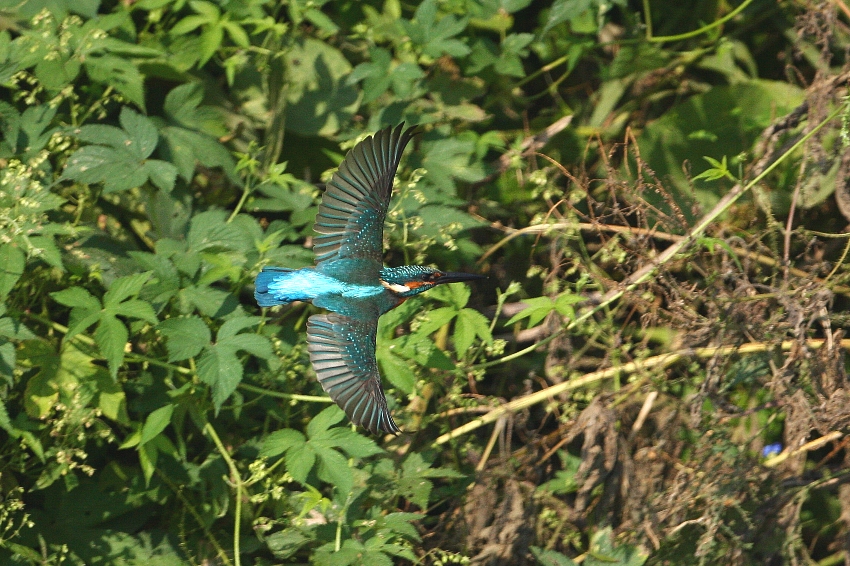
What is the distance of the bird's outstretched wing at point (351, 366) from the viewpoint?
97.5 inches

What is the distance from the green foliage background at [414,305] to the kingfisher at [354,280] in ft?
0.27

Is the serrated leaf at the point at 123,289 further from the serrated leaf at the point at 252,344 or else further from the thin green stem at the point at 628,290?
the thin green stem at the point at 628,290

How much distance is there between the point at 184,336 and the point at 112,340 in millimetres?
183

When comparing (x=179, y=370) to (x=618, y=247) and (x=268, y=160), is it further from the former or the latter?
(x=618, y=247)

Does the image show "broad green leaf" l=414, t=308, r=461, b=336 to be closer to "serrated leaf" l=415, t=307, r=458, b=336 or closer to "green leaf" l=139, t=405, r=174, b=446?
"serrated leaf" l=415, t=307, r=458, b=336

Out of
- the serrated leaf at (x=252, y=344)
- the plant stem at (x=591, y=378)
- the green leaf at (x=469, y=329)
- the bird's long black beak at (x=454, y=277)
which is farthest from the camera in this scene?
the plant stem at (x=591, y=378)

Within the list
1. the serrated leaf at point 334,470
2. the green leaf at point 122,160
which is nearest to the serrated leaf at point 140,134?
the green leaf at point 122,160

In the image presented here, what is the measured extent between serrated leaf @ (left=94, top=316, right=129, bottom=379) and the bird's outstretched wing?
1.65 ft

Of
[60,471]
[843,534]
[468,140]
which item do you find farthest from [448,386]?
[843,534]

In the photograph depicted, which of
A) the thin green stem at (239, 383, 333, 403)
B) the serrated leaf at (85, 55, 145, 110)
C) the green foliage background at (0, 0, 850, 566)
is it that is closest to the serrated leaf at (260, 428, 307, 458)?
the green foliage background at (0, 0, 850, 566)

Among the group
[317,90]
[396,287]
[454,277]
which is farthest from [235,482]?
[317,90]

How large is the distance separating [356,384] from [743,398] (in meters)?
1.47

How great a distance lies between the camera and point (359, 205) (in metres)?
2.79

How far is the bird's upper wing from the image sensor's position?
274 centimetres
